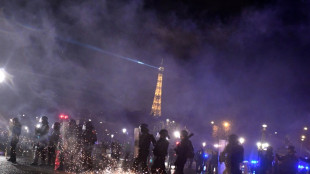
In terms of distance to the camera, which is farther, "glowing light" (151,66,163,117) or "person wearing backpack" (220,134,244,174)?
"glowing light" (151,66,163,117)

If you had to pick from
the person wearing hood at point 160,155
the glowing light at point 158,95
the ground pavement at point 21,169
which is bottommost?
the ground pavement at point 21,169

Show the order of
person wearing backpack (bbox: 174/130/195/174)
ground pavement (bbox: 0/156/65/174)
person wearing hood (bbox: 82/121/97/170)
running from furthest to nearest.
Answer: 1. person wearing hood (bbox: 82/121/97/170)
2. person wearing backpack (bbox: 174/130/195/174)
3. ground pavement (bbox: 0/156/65/174)

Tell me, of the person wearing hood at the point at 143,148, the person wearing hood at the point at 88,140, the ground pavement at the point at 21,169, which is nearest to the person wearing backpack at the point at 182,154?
the person wearing hood at the point at 143,148

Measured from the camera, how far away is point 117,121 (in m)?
34.0

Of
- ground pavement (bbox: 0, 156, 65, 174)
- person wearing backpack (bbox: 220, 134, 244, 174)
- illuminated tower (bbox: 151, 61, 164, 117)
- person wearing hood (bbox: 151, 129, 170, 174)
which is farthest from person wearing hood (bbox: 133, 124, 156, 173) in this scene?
illuminated tower (bbox: 151, 61, 164, 117)

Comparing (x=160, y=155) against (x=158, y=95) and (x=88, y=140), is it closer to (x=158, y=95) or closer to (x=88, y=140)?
(x=88, y=140)

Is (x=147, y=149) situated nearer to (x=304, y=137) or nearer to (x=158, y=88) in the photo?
(x=304, y=137)

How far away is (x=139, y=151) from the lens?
308 inches

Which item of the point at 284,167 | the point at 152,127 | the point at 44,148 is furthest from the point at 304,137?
the point at 44,148

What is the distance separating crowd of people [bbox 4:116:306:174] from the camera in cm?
739

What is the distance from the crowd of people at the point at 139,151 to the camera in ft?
24.2

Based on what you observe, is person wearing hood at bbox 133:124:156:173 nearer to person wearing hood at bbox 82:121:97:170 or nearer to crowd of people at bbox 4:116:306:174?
crowd of people at bbox 4:116:306:174

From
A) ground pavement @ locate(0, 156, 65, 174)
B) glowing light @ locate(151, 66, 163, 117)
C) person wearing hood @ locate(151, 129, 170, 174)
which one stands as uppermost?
glowing light @ locate(151, 66, 163, 117)

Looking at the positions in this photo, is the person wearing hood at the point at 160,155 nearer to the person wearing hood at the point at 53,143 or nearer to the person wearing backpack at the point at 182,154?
→ the person wearing backpack at the point at 182,154
